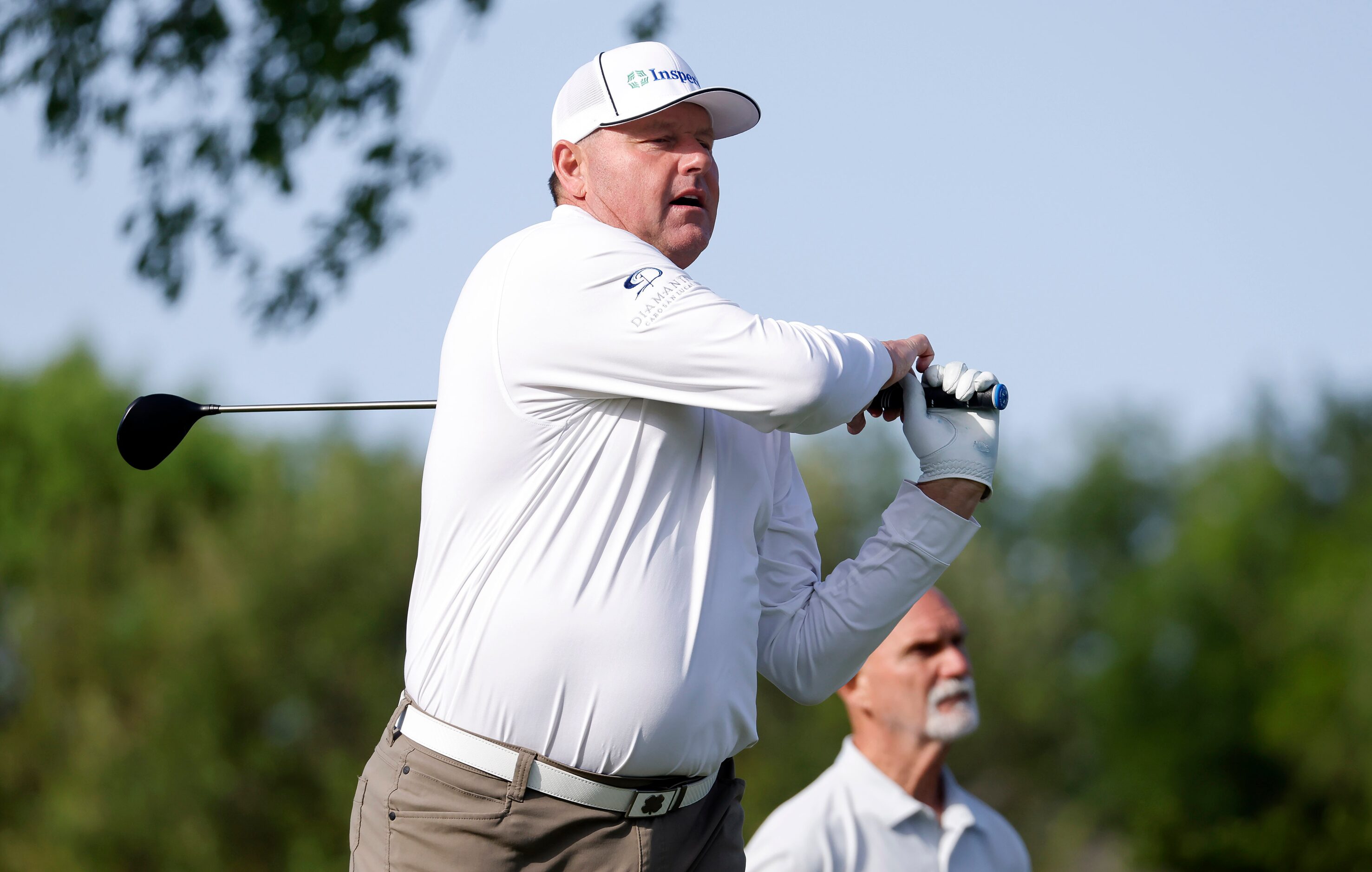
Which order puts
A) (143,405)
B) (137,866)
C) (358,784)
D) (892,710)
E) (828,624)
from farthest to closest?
(137,866) < (892,710) < (143,405) < (828,624) < (358,784)

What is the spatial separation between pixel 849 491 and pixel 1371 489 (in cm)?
1664

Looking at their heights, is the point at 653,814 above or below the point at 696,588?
below

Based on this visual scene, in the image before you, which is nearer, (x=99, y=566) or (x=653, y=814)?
(x=653, y=814)

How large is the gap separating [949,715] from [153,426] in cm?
305

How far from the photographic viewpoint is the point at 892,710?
5.20 m

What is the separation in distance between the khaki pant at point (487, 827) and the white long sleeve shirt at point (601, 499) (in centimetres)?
9

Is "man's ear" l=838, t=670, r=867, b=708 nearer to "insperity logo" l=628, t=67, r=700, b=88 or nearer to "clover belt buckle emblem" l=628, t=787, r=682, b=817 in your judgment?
"clover belt buckle emblem" l=628, t=787, r=682, b=817

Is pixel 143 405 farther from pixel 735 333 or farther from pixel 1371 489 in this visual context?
pixel 1371 489

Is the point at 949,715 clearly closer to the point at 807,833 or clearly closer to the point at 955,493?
the point at 807,833

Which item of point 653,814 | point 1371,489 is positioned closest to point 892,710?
point 653,814

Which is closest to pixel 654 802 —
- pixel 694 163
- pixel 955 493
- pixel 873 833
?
pixel 955 493

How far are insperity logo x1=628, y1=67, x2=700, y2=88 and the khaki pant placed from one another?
1.36 meters

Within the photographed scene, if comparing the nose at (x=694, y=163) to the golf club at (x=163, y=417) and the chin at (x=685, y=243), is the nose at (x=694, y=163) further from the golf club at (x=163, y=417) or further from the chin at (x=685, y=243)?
the golf club at (x=163, y=417)

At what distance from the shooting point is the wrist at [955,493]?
117 inches
